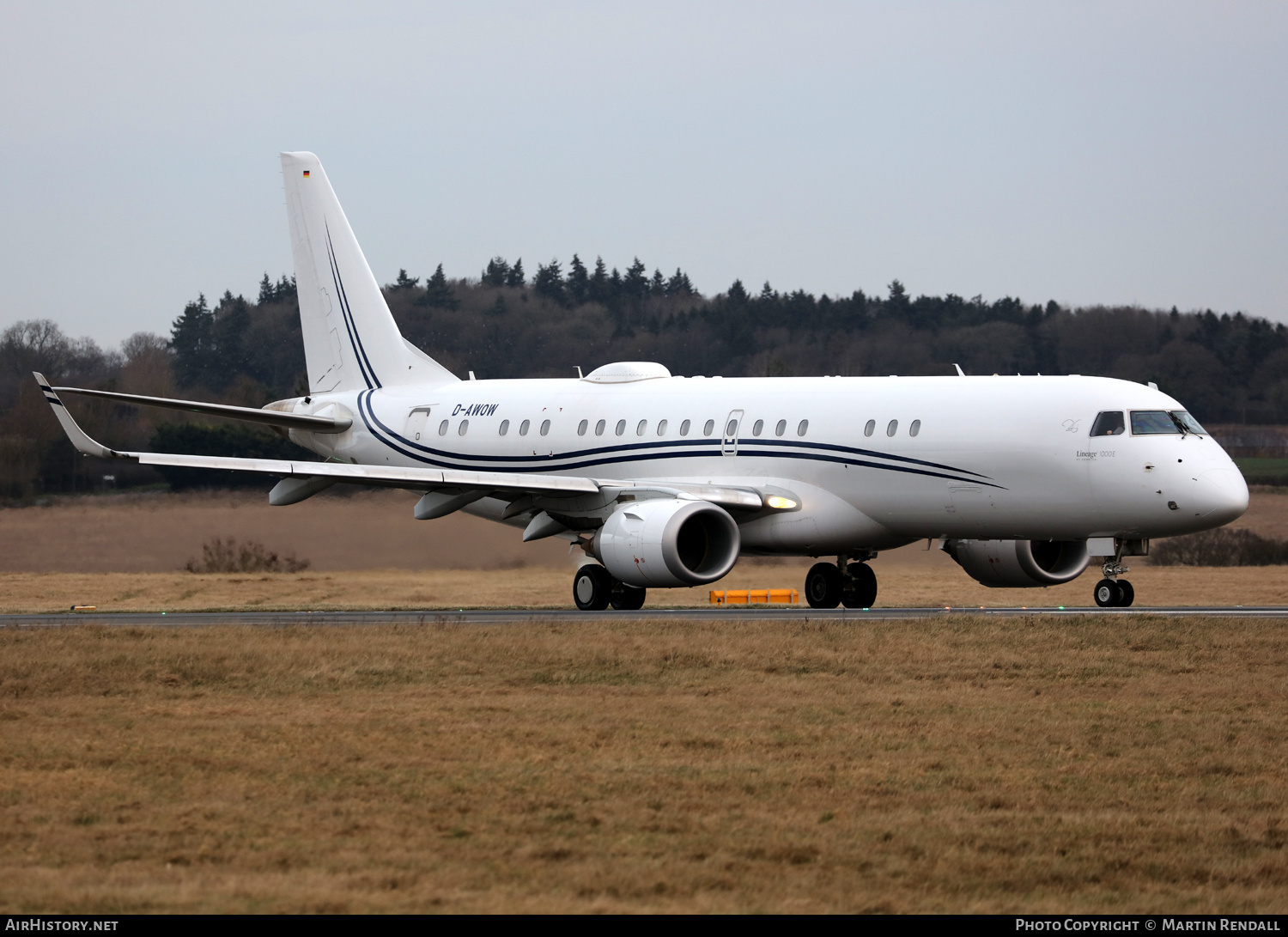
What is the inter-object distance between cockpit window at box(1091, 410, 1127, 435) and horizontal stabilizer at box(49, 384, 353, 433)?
14.7 meters

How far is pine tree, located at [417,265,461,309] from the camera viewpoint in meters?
85.4

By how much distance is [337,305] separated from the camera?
3656 centimetres

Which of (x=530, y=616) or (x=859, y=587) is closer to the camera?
(x=530, y=616)

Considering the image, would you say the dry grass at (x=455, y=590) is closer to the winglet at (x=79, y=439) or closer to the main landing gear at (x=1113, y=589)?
the winglet at (x=79, y=439)

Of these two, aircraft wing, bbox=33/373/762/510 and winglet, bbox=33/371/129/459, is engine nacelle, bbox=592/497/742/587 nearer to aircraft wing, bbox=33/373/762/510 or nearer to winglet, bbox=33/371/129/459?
aircraft wing, bbox=33/373/762/510

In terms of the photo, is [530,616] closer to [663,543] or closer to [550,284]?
[663,543]

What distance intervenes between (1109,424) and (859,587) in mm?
6167

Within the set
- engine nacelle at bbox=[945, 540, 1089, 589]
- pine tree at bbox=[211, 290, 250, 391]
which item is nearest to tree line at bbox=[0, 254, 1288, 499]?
pine tree at bbox=[211, 290, 250, 391]

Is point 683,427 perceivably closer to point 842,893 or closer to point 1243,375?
point 842,893

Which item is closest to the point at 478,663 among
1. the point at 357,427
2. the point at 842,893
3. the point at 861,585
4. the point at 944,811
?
the point at 944,811

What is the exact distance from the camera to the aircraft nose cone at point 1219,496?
961 inches

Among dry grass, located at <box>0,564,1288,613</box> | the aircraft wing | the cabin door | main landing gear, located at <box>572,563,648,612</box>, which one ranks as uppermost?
the cabin door

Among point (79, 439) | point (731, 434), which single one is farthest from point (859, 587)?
point (79, 439)

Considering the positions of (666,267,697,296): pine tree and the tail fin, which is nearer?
the tail fin
